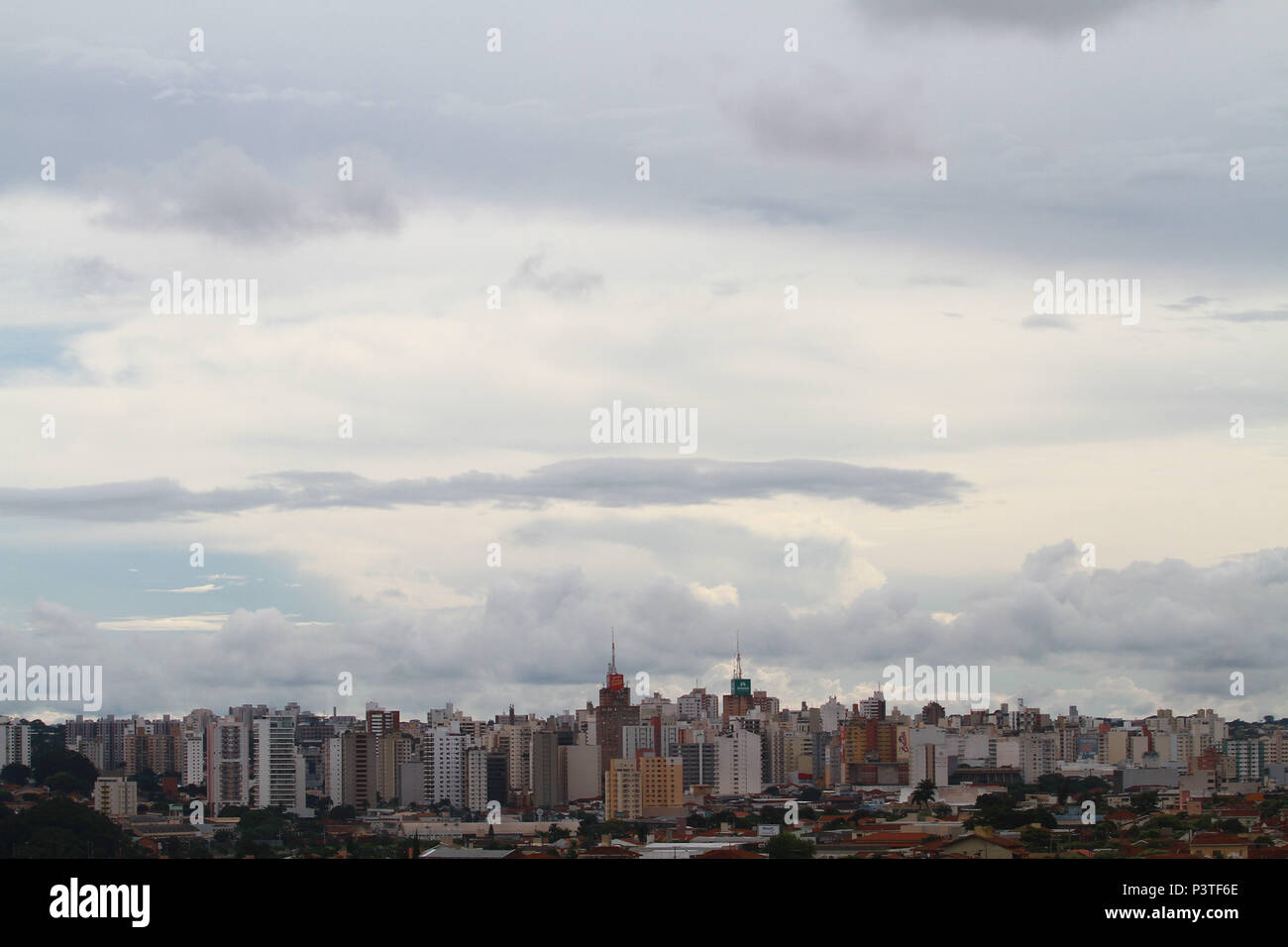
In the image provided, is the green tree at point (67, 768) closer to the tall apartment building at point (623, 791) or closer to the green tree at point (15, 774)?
the green tree at point (15, 774)

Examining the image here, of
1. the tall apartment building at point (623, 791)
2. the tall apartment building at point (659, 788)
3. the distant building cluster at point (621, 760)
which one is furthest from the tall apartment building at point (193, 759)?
the tall apartment building at point (659, 788)

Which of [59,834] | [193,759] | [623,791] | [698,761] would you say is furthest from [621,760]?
[59,834]

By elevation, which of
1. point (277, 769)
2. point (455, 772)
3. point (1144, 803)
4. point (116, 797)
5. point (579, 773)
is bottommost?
point (579, 773)

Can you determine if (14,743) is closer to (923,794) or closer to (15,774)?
(15,774)

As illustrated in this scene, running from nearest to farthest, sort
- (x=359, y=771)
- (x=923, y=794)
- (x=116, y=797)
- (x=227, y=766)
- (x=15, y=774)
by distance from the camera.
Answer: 1. (x=116, y=797)
2. (x=15, y=774)
3. (x=227, y=766)
4. (x=923, y=794)
5. (x=359, y=771)

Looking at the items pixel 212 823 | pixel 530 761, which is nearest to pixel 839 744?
pixel 530 761
